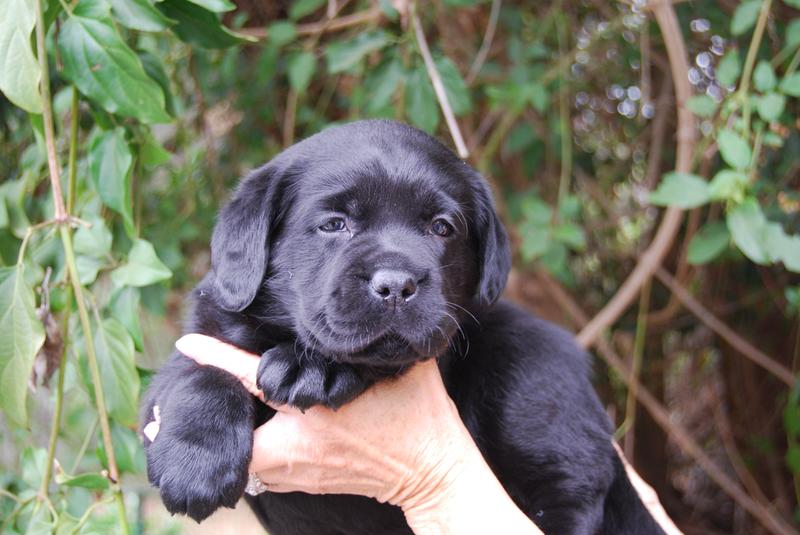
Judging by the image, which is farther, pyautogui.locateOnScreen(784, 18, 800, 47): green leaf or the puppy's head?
pyautogui.locateOnScreen(784, 18, 800, 47): green leaf

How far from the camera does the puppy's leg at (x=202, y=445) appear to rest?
146 centimetres

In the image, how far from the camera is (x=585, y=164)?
3.78 m

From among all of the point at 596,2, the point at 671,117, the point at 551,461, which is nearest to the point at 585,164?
the point at 671,117

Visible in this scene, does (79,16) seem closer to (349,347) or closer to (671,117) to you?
(349,347)

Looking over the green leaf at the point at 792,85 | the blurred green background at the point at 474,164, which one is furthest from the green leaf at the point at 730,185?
the green leaf at the point at 792,85

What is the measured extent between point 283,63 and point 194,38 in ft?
5.54

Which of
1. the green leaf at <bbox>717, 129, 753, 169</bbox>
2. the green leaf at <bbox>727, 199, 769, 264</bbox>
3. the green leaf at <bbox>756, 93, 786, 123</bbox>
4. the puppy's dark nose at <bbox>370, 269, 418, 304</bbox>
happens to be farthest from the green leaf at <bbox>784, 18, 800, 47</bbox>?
the puppy's dark nose at <bbox>370, 269, 418, 304</bbox>

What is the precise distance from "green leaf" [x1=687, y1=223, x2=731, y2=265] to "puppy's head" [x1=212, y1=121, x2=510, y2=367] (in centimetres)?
87

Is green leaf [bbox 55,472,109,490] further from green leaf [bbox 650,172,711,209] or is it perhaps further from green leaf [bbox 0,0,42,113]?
green leaf [bbox 650,172,711,209]

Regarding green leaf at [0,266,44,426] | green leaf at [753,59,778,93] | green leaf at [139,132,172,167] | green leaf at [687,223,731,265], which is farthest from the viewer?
green leaf at [687,223,731,265]

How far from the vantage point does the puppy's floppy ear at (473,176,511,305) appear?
1843mm

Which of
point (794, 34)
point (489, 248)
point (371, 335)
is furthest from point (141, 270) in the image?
point (794, 34)

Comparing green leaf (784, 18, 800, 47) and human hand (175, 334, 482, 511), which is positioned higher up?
green leaf (784, 18, 800, 47)

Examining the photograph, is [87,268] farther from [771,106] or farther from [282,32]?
[771,106]
